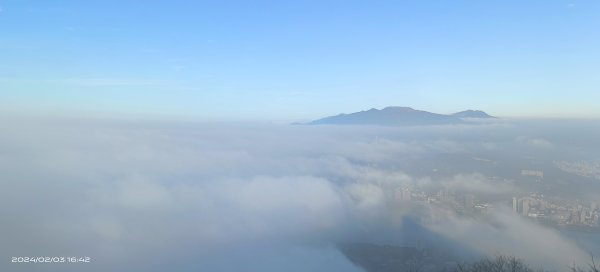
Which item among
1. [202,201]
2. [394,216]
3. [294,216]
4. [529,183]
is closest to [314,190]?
[294,216]

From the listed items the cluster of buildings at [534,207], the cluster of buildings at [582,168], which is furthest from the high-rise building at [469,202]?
the cluster of buildings at [582,168]

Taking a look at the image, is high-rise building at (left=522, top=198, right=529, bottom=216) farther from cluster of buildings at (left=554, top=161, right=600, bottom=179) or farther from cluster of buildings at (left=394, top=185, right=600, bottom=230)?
cluster of buildings at (left=554, top=161, right=600, bottom=179)

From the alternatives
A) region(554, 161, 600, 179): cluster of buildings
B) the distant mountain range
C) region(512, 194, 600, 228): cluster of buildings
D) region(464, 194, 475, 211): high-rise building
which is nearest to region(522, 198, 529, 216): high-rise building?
region(512, 194, 600, 228): cluster of buildings

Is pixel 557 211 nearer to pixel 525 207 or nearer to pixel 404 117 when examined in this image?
pixel 525 207

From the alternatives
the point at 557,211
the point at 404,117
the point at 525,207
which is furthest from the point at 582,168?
the point at 404,117

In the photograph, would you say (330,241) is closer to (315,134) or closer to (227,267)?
(227,267)
